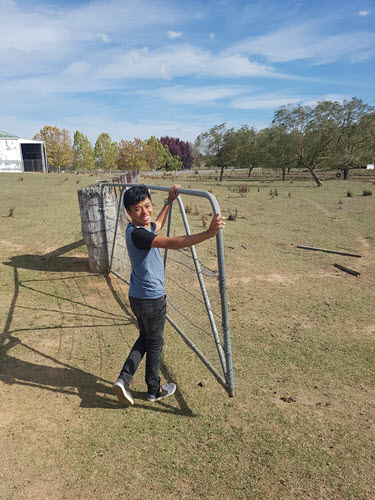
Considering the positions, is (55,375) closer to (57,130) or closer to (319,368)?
(319,368)

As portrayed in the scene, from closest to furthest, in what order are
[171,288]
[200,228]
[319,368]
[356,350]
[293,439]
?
[293,439] < [319,368] < [356,350] < [171,288] < [200,228]

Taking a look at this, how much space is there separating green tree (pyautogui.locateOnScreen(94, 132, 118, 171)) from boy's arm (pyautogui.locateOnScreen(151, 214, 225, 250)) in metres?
75.4

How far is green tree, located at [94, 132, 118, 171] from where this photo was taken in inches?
2916

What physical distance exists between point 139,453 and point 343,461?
1.60 m

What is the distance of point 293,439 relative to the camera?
9.52ft

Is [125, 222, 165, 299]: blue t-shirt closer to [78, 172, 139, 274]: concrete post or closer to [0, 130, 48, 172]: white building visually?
[78, 172, 139, 274]: concrete post

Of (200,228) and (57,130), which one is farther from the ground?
(57,130)

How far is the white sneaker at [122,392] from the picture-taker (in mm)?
2994

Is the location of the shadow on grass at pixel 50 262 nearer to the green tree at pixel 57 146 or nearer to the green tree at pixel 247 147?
the green tree at pixel 247 147

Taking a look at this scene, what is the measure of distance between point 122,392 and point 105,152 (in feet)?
253

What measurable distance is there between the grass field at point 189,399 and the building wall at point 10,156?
146 ft

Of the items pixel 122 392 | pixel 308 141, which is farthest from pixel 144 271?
pixel 308 141

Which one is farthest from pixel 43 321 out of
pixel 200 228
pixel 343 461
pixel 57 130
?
pixel 57 130

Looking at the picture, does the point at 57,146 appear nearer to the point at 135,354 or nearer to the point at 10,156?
the point at 10,156
